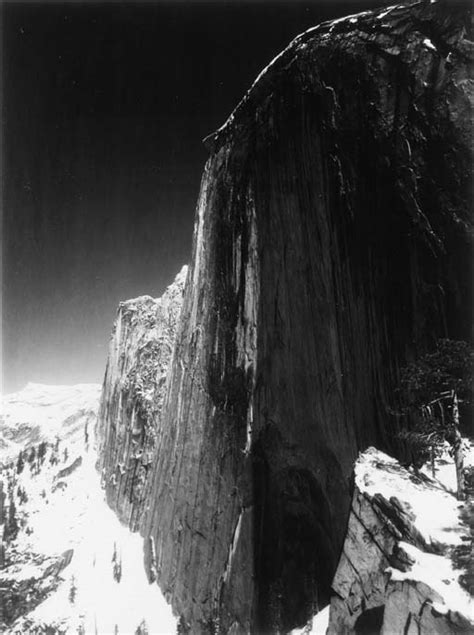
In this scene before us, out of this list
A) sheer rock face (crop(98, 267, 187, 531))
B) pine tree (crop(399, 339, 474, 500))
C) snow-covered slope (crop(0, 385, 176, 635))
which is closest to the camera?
pine tree (crop(399, 339, 474, 500))

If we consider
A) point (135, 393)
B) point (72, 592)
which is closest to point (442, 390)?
point (72, 592)

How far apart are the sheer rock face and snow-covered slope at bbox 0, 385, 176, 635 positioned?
5685 mm

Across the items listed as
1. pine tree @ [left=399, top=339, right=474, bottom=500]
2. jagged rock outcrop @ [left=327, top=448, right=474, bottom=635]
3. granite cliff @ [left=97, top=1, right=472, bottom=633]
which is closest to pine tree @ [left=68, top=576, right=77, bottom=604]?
granite cliff @ [left=97, top=1, right=472, bottom=633]

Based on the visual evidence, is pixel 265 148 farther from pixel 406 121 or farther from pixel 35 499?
pixel 35 499

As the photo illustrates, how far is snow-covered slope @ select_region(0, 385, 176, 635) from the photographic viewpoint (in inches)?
1560

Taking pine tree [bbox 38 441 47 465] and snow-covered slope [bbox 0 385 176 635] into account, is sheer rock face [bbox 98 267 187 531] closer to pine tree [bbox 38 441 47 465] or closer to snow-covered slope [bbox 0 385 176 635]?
snow-covered slope [bbox 0 385 176 635]

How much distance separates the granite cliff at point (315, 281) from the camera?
599 inches

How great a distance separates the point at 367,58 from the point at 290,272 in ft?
33.6

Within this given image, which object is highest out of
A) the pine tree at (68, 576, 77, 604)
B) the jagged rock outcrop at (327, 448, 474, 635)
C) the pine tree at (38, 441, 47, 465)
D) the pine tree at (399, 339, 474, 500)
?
the pine tree at (399, 339, 474, 500)

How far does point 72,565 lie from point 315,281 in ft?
227

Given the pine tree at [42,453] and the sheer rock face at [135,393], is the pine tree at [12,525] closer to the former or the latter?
the sheer rock face at [135,393]

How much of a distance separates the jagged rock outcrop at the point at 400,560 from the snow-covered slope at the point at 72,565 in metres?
23.2

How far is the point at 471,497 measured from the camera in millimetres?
11445

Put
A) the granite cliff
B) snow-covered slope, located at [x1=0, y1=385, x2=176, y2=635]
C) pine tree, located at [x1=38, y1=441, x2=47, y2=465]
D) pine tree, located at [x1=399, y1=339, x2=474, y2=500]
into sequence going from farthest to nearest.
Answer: pine tree, located at [x1=38, y1=441, x2=47, y2=465] → snow-covered slope, located at [x1=0, y1=385, x2=176, y2=635] → the granite cliff → pine tree, located at [x1=399, y1=339, x2=474, y2=500]
